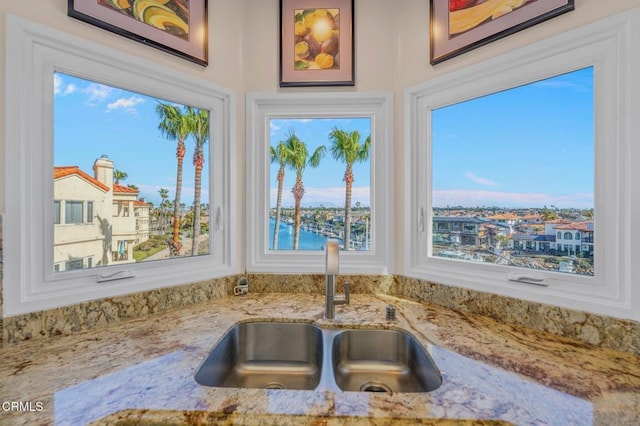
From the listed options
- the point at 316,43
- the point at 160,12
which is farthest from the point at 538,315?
the point at 160,12

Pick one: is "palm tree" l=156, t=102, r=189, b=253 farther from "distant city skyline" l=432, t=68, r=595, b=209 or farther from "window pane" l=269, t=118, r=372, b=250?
"distant city skyline" l=432, t=68, r=595, b=209

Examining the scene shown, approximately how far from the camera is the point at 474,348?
3.30ft

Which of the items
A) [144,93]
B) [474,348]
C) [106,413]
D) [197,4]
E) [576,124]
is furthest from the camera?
[197,4]

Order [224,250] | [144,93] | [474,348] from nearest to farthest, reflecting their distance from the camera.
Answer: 1. [474,348]
2. [144,93]
3. [224,250]

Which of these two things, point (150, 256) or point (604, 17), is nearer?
point (604, 17)

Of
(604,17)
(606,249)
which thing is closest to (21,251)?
(606,249)

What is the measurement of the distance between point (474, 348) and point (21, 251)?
161 cm

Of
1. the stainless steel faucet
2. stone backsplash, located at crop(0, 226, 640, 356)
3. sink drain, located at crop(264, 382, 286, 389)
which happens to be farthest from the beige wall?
sink drain, located at crop(264, 382, 286, 389)

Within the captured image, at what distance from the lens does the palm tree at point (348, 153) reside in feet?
5.62

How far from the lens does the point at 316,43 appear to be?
1.65m

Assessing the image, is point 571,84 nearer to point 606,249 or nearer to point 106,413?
point 606,249

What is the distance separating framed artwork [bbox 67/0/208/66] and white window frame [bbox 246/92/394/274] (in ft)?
1.20

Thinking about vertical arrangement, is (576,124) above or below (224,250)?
above

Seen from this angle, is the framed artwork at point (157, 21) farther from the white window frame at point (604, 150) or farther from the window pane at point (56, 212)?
the white window frame at point (604, 150)
